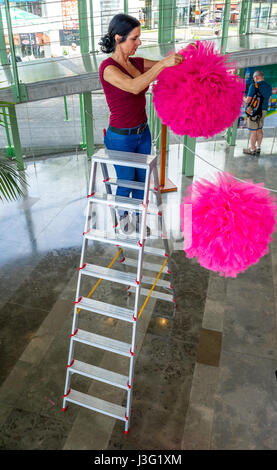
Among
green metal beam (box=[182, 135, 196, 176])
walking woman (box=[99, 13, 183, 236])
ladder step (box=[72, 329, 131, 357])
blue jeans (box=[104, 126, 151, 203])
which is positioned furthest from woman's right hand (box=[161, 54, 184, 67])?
green metal beam (box=[182, 135, 196, 176])

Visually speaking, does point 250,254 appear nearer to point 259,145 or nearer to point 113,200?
point 113,200

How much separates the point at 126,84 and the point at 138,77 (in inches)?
4.5

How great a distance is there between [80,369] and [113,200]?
1.34 m

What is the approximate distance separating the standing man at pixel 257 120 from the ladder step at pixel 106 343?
647 centimetres

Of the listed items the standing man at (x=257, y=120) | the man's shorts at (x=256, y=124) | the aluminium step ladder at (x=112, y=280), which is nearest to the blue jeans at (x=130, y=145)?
the aluminium step ladder at (x=112, y=280)

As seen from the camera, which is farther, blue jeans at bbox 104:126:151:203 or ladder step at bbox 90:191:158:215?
blue jeans at bbox 104:126:151:203

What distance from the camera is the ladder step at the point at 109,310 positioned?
2754mm

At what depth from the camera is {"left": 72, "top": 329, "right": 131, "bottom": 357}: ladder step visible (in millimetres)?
2781

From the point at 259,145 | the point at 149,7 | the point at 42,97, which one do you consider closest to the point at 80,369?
the point at 42,97

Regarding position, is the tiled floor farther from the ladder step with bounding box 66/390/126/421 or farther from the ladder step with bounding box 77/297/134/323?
the ladder step with bounding box 77/297/134/323

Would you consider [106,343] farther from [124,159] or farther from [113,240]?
[124,159]

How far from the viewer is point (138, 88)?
2395 mm

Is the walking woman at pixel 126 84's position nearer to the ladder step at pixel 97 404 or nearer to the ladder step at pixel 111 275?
the ladder step at pixel 111 275

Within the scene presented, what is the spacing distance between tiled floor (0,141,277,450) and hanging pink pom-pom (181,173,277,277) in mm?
465
